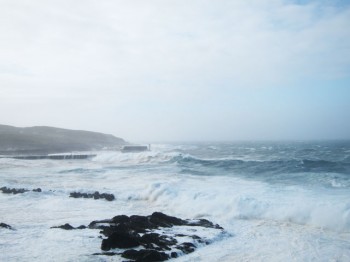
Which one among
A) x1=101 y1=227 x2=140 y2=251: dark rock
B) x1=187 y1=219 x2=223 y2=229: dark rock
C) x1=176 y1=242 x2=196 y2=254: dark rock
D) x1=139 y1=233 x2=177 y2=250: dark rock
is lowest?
x1=187 y1=219 x2=223 y2=229: dark rock

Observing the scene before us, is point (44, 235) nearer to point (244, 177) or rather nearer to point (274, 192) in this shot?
point (274, 192)

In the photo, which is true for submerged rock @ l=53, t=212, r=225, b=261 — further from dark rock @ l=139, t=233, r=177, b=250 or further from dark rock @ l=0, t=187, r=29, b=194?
dark rock @ l=0, t=187, r=29, b=194

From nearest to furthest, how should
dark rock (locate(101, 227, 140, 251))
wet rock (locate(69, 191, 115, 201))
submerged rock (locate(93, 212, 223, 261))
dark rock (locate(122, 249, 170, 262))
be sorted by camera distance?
dark rock (locate(122, 249, 170, 262)) < submerged rock (locate(93, 212, 223, 261)) < dark rock (locate(101, 227, 140, 251)) < wet rock (locate(69, 191, 115, 201))

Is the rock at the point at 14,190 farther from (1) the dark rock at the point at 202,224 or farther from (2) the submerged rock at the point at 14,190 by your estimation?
(1) the dark rock at the point at 202,224

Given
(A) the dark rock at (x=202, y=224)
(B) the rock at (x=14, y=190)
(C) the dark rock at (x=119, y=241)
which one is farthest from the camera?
(B) the rock at (x=14, y=190)

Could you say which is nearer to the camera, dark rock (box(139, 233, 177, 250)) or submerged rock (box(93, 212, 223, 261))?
submerged rock (box(93, 212, 223, 261))

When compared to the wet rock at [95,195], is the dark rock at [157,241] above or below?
above

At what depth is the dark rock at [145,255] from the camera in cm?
860

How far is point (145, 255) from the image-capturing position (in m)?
8.70

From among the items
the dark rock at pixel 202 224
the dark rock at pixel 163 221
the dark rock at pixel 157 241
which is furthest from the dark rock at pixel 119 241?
the dark rock at pixel 202 224

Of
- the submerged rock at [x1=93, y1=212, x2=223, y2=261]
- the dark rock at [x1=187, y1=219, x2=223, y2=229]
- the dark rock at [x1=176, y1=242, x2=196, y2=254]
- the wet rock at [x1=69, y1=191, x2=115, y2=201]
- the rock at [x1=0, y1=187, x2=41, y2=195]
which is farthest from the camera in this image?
the rock at [x1=0, y1=187, x2=41, y2=195]

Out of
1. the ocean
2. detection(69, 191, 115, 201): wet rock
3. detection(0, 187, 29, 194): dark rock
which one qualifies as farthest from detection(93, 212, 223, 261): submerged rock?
detection(0, 187, 29, 194): dark rock

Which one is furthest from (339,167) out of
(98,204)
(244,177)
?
(98,204)

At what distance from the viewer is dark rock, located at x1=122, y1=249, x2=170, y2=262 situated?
8.60 meters
